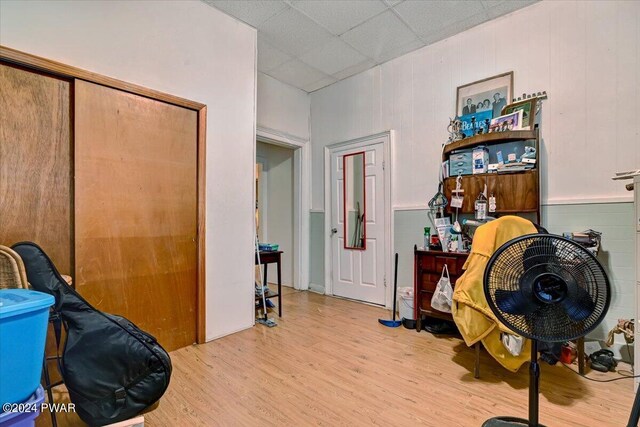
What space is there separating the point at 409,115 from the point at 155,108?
8.47ft

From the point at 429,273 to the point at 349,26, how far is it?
2.52 meters

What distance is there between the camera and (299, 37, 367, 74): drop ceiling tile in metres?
3.31

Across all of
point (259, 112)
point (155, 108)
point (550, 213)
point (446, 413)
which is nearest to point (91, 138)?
point (155, 108)

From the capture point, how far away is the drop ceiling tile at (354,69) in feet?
12.1

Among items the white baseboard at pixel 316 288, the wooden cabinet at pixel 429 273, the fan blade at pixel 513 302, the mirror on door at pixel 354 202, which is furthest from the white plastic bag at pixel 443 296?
the white baseboard at pixel 316 288

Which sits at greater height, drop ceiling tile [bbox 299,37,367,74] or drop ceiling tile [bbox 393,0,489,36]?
drop ceiling tile [bbox 393,0,489,36]

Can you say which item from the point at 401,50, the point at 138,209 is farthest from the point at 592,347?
the point at 138,209

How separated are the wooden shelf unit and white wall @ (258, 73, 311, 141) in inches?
89.9

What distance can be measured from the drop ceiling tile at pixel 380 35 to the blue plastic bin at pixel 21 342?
3185mm

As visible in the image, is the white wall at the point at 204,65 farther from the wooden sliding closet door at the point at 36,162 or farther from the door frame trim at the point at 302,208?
the door frame trim at the point at 302,208

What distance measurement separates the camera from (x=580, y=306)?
124cm

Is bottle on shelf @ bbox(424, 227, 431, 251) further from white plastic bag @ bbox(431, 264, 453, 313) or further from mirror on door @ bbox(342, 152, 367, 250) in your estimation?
mirror on door @ bbox(342, 152, 367, 250)

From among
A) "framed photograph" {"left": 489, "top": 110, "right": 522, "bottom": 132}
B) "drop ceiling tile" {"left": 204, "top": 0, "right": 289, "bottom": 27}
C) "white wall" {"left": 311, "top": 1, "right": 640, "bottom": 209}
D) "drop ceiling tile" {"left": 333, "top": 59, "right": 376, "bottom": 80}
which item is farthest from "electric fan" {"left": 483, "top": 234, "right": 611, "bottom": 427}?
"drop ceiling tile" {"left": 333, "top": 59, "right": 376, "bottom": 80}

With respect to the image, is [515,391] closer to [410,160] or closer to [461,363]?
[461,363]
